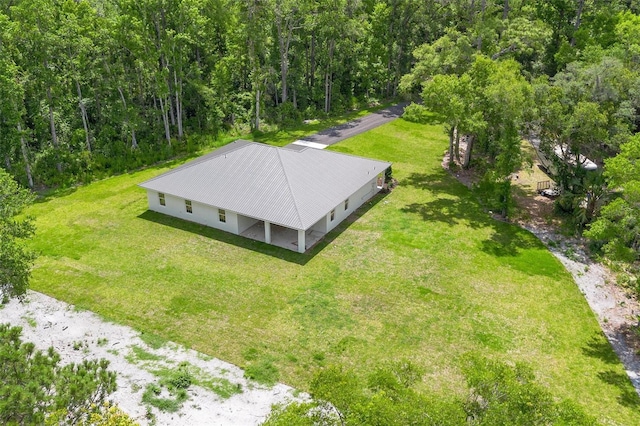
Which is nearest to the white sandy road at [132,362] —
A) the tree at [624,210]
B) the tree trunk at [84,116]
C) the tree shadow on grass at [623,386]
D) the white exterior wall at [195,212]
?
the white exterior wall at [195,212]

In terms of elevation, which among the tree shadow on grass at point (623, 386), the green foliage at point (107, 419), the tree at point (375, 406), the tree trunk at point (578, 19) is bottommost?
the tree shadow on grass at point (623, 386)

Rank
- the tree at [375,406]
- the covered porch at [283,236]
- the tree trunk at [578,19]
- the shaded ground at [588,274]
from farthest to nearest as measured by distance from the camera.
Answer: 1. the tree trunk at [578,19]
2. the covered porch at [283,236]
3. the shaded ground at [588,274]
4. the tree at [375,406]

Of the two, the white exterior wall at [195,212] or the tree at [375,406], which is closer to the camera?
the tree at [375,406]

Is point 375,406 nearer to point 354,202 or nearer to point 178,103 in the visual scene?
point 354,202

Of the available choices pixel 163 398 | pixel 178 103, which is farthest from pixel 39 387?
pixel 178 103

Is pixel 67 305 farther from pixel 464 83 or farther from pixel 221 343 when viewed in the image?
pixel 464 83

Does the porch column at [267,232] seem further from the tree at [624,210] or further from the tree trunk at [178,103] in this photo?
the tree trunk at [178,103]
